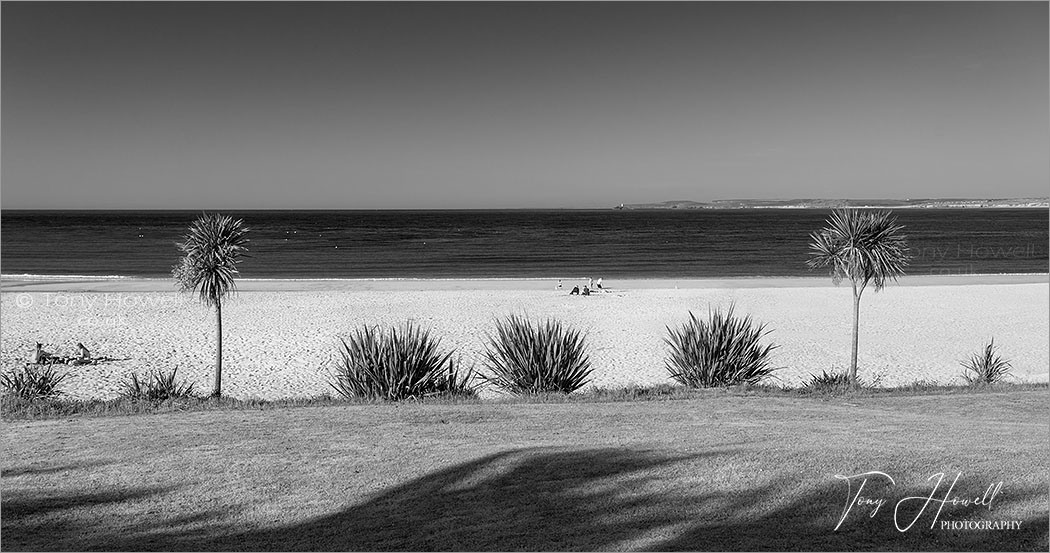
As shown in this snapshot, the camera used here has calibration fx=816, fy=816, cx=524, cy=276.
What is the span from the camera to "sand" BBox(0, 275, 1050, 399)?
701 inches

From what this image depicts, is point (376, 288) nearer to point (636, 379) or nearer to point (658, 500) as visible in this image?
point (636, 379)

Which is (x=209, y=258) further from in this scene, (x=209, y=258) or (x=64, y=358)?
(x=64, y=358)

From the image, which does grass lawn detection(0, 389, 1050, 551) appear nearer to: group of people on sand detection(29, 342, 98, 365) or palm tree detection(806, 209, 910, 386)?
palm tree detection(806, 209, 910, 386)

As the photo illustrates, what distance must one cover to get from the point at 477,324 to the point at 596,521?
19655mm

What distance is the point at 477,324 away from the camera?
81.3 feet

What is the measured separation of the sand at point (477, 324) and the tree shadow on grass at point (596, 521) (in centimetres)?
962

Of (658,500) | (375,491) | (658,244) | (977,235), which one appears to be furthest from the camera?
(977,235)

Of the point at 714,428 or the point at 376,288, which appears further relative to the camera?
the point at 376,288

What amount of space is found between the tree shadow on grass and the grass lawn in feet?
0.05

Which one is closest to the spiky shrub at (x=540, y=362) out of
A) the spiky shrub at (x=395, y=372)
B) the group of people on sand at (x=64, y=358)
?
the spiky shrub at (x=395, y=372)

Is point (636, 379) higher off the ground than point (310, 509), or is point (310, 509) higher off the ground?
point (310, 509)

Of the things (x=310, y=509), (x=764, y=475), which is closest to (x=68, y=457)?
(x=310, y=509)

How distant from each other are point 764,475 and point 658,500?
873mm

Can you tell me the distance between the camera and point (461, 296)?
3306 centimetres
